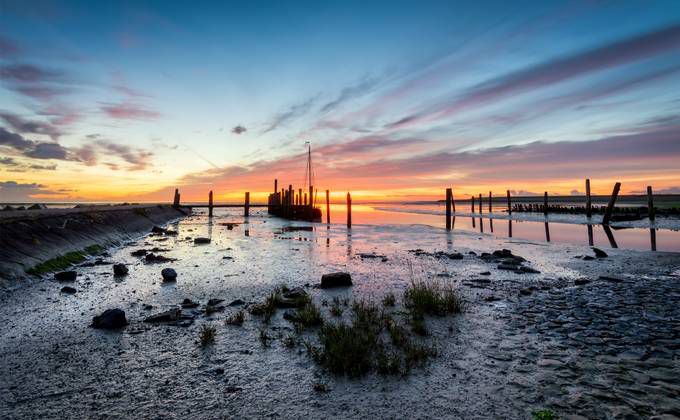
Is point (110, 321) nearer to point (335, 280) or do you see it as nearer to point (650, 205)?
point (335, 280)

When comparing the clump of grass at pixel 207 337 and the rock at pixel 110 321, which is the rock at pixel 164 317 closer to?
the rock at pixel 110 321

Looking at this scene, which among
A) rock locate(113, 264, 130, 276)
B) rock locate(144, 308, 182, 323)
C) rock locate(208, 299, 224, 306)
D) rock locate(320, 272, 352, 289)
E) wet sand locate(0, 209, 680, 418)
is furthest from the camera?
rock locate(113, 264, 130, 276)

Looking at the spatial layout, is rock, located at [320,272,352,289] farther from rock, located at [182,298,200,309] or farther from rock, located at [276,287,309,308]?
rock, located at [182,298,200,309]

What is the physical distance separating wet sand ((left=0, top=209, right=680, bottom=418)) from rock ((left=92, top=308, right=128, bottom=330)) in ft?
0.54

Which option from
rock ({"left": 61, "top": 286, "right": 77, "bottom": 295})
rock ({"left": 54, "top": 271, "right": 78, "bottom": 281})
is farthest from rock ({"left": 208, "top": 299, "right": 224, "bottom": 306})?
rock ({"left": 54, "top": 271, "right": 78, "bottom": 281})

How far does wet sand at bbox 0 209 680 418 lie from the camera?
3750 millimetres

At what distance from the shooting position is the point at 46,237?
1271cm

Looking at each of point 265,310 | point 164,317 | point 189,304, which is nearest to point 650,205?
point 265,310

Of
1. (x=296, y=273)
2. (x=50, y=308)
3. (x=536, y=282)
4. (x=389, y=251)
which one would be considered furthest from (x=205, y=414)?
(x=389, y=251)

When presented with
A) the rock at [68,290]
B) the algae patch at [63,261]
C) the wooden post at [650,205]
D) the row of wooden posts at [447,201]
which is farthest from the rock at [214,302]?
the wooden post at [650,205]

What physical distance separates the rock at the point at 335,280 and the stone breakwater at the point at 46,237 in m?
8.01

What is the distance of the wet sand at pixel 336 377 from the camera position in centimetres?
375

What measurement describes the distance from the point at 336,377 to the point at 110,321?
→ 4.38 metres

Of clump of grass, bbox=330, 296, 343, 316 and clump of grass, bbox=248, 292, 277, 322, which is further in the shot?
clump of grass, bbox=330, 296, 343, 316
